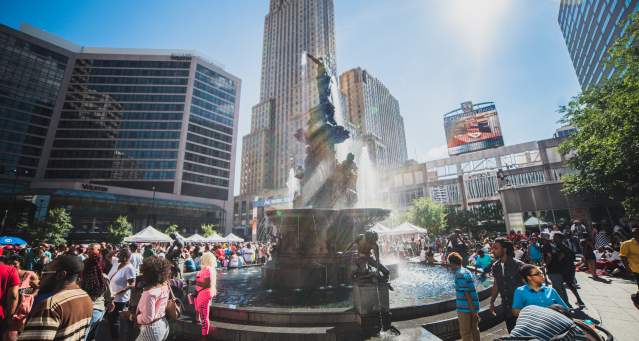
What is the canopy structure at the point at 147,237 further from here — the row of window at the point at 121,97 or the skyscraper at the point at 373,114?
the skyscraper at the point at 373,114

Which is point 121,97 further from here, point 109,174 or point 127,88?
point 109,174

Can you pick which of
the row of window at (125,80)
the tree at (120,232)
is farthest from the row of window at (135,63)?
the tree at (120,232)

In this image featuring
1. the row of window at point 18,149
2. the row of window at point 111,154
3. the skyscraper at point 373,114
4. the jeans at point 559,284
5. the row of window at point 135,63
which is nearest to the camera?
the jeans at point 559,284

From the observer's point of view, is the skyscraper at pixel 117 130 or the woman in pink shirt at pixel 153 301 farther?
the skyscraper at pixel 117 130

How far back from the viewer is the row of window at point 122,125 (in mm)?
66750

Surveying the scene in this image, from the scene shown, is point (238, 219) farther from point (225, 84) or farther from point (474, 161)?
point (474, 161)

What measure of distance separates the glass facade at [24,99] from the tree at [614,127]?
9359 centimetres

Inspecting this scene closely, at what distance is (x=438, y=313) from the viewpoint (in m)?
5.68

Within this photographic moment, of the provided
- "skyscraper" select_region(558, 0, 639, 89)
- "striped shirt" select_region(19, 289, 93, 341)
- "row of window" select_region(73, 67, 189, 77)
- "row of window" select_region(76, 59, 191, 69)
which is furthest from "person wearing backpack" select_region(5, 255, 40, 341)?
"row of window" select_region(76, 59, 191, 69)

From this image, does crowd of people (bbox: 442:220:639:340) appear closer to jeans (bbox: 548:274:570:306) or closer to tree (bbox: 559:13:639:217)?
jeans (bbox: 548:274:570:306)

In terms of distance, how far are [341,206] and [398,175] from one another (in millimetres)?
56007

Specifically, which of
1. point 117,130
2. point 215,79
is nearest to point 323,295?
point 117,130

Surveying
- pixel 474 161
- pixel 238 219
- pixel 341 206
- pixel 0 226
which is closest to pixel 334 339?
pixel 341 206

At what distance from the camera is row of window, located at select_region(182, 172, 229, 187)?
2693 inches
